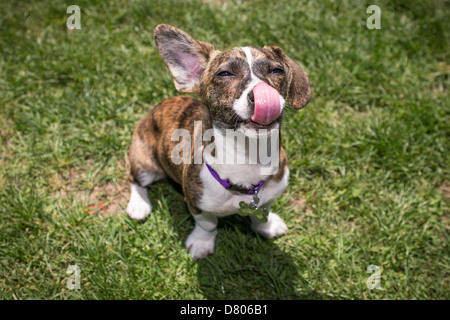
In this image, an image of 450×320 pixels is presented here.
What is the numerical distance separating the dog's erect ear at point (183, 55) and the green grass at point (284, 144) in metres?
1.53

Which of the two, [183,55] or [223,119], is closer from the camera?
[223,119]

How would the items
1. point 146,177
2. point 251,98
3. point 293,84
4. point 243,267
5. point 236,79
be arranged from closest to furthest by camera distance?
point 251,98 < point 236,79 < point 293,84 < point 243,267 < point 146,177

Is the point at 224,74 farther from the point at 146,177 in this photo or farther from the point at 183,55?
the point at 146,177

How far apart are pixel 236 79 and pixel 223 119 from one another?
30 cm

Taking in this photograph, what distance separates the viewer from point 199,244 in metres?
3.84

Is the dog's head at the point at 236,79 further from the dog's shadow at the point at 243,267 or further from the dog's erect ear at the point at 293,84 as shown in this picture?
the dog's shadow at the point at 243,267

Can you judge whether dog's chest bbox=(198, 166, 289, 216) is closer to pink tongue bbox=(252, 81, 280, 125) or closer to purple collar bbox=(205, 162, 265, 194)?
purple collar bbox=(205, 162, 265, 194)

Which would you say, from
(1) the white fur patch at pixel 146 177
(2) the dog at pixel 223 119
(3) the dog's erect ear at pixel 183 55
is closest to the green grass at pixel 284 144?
(1) the white fur patch at pixel 146 177

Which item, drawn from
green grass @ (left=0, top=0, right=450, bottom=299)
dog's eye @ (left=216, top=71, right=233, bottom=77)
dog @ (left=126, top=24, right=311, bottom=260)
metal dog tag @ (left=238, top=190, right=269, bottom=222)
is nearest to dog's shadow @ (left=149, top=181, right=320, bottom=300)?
green grass @ (left=0, top=0, right=450, bottom=299)

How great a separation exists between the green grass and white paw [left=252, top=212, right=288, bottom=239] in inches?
3.5

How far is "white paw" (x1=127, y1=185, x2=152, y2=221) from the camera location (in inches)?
159

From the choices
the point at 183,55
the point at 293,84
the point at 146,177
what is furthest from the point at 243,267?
the point at 183,55

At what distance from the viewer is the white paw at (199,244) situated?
Result: 3809mm

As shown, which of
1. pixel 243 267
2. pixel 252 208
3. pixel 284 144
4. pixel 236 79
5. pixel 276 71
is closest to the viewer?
pixel 236 79
